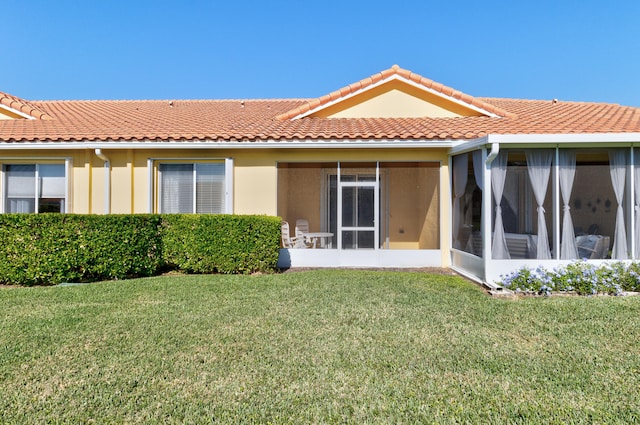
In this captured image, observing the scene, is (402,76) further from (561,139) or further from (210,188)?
(210,188)

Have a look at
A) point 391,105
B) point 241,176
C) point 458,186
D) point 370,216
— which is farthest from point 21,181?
point 458,186

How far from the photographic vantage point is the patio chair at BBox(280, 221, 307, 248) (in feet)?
35.5

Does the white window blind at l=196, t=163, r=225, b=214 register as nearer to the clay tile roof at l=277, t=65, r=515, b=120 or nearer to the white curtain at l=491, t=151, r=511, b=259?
the clay tile roof at l=277, t=65, r=515, b=120

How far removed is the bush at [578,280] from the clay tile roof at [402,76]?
21.5 ft

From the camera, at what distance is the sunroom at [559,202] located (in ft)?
28.8

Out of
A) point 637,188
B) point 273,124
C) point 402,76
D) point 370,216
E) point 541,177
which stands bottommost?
point 370,216

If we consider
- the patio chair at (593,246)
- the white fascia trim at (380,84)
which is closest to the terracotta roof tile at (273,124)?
the white fascia trim at (380,84)

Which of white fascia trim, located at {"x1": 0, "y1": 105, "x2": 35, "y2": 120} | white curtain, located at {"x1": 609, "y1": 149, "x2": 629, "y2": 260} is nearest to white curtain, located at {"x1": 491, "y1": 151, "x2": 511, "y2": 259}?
white curtain, located at {"x1": 609, "y1": 149, "x2": 629, "y2": 260}

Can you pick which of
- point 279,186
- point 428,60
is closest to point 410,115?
point 279,186

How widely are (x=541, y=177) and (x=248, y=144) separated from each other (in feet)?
23.2

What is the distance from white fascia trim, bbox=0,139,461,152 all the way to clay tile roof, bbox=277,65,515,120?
3.27 meters

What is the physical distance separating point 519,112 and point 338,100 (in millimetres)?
6604

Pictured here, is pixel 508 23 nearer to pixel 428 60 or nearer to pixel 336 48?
pixel 428 60

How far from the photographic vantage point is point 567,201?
8844 millimetres
